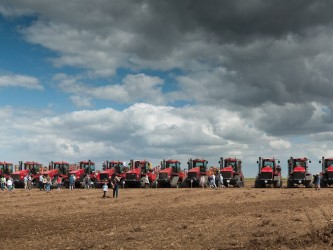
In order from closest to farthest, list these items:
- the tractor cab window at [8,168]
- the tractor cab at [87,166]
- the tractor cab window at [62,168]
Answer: the tractor cab at [87,166]
the tractor cab window at [62,168]
the tractor cab window at [8,168]

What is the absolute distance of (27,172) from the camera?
157ft

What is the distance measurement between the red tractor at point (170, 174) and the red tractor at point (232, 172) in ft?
13.6

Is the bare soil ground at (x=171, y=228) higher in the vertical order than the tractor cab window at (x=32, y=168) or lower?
lower

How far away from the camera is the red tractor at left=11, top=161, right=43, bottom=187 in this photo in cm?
4669

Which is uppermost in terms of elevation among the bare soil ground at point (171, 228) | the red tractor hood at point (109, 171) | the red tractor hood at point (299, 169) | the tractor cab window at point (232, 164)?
the tractor cab window at point (232, 164)

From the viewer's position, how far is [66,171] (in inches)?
1905

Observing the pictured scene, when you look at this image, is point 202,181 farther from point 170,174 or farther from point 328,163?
point 328,163

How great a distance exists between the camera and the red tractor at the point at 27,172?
153 ft

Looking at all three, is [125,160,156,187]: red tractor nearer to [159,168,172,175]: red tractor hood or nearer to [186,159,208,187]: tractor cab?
[159,168,172,175]: red tractor hood

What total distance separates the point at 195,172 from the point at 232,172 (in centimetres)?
346

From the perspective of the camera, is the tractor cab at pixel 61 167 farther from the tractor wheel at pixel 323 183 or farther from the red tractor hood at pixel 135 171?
the tractor wheel at pixel 323 183

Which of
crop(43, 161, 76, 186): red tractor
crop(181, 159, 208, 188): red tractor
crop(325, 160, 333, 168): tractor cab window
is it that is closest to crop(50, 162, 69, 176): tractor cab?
crop(43, 161, 76, 186): red tractor

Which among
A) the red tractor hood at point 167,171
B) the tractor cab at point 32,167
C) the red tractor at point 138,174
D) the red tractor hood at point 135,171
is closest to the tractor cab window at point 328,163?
the red tractor hood at point 167,171

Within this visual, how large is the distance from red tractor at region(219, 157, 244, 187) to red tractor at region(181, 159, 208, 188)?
1.88m
